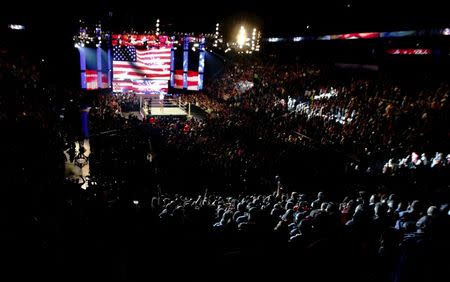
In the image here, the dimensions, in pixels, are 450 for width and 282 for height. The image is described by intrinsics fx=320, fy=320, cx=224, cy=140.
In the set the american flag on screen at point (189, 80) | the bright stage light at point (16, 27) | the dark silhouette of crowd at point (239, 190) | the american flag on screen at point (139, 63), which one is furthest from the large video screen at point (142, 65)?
the bright stage light at point (16, 27)

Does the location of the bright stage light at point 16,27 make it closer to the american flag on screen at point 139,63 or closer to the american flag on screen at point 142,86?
the american flag on screen at point 139,63

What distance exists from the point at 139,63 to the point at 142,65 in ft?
0.91

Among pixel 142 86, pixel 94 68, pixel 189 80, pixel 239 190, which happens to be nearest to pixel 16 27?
pixel 94 68

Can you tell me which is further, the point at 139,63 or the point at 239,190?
the point at 139,63

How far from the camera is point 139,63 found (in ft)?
78.8

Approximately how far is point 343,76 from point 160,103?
568 inches

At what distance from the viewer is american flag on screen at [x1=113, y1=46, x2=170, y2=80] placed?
2355cm

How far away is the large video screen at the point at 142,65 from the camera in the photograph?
23.5 m

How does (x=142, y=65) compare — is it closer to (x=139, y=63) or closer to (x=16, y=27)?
(x=139, y=63)

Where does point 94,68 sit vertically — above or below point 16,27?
below

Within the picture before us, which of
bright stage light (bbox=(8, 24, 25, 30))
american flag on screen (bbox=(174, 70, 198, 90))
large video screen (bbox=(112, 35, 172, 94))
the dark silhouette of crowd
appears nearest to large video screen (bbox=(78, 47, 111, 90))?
the dark silhouette of crowd

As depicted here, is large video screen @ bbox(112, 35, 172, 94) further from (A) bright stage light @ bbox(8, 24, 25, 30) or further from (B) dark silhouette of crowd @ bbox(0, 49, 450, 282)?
(A) bright stage light @ bbox(8, 24, 25, 30)


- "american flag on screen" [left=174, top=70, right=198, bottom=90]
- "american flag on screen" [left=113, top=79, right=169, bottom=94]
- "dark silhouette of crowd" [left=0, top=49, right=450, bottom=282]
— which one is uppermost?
"american flag on screen" [left=174, top=70, right=198, bottom=90]

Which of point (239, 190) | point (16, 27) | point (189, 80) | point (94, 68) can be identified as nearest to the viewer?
point (239, 190)
